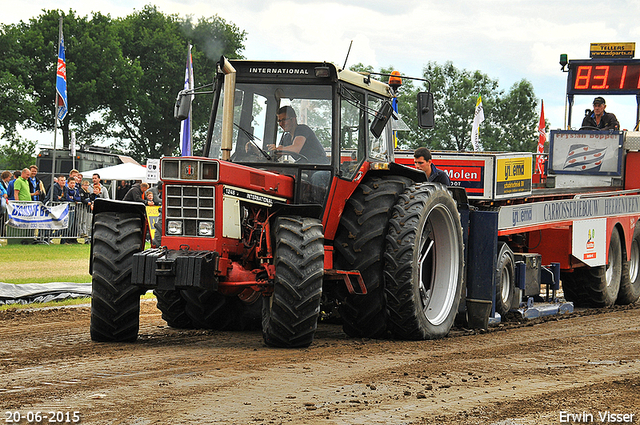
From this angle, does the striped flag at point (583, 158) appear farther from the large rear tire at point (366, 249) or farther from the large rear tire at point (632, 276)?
the large rear tire at point (366, 249)

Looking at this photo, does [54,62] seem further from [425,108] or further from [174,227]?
[174,227]

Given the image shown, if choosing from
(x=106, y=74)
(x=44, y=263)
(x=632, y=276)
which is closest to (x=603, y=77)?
(x=632, y=276)

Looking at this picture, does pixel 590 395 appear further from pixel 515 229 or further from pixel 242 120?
pixel 515 229

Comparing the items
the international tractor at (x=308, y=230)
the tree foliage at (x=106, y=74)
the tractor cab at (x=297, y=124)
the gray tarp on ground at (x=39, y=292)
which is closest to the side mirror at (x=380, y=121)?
the international tractor at (x=308, y=230)

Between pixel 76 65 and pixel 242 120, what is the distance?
49.4 m

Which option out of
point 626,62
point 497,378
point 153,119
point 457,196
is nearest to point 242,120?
point 457,196

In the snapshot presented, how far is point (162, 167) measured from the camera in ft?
24.2

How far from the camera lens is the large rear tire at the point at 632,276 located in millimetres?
13938

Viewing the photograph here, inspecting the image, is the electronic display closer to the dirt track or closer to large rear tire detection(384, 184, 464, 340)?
large rear tire detection(384, 184, 464, 340)

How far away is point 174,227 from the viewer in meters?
7.39

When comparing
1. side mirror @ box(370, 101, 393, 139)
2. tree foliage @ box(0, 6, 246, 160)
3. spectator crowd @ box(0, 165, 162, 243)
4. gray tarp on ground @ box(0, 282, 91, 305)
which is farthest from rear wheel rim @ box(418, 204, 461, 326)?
tree foliage @ box(0, 6, 246, 160)

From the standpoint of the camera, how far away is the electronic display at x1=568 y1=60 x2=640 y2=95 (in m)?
15.9

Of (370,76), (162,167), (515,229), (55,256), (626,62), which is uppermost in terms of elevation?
(626,62)

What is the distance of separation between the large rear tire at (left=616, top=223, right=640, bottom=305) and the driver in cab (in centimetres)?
776
